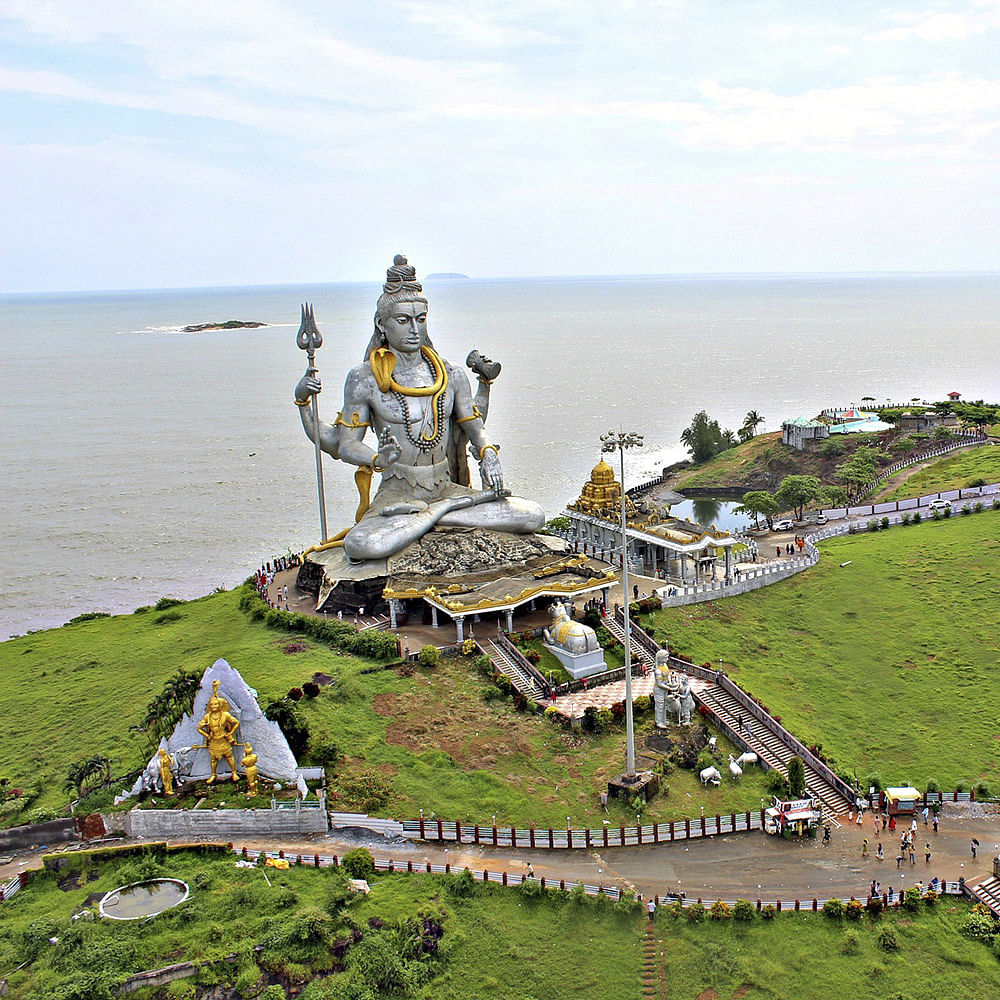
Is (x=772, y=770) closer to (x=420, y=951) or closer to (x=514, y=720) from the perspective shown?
(x=514, y=720)

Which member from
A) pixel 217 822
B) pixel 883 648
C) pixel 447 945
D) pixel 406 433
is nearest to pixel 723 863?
Answer: pixel 447 945

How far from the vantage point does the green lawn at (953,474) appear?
5394 cm

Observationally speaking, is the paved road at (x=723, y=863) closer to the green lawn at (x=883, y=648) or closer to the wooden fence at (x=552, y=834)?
the wooden fence at (x=552, y=834)

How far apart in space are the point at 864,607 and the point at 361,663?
19.7 m

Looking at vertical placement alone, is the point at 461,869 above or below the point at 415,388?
below

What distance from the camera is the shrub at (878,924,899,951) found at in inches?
826

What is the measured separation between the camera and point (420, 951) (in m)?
20.3

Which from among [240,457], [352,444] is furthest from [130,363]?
[352,444]

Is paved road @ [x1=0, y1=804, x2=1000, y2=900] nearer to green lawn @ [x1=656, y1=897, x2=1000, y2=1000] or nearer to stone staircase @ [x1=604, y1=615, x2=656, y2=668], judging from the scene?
green lawn @ [x1=656, y1=897, x2=1000, y2=1000]

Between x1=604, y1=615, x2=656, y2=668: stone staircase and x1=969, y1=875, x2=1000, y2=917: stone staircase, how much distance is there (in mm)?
12517

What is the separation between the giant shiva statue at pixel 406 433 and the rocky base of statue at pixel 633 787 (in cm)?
1379

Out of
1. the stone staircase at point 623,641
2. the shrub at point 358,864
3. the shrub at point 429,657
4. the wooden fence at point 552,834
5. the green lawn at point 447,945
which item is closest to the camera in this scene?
the green lawn at point 447,945

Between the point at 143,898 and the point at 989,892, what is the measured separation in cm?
1863

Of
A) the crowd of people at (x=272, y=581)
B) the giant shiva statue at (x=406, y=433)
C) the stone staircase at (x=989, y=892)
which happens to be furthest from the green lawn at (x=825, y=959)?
the crowd of people at (x=272, y=581)
